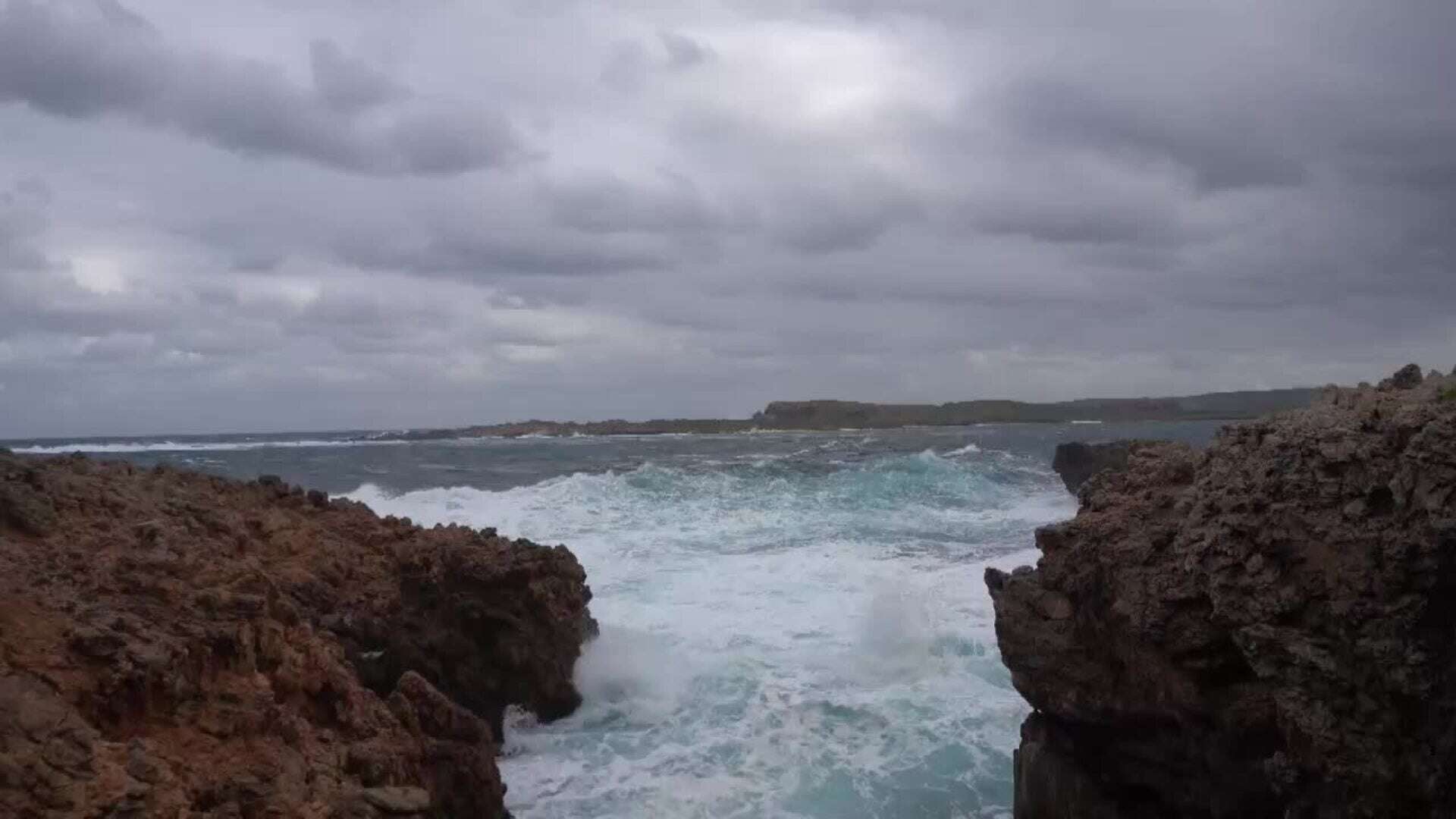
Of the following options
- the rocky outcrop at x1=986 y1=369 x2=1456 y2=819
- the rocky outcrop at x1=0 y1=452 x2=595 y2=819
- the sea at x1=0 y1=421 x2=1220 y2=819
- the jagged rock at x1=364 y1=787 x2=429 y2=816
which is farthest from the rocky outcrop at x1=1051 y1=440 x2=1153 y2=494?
the jagged rock at x1=364 y1=787 x2=429 y2=816

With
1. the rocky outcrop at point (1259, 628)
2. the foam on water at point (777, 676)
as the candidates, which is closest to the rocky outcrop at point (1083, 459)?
the foam on water at point (777, 676)

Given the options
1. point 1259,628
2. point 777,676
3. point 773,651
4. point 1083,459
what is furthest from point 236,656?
point 1083,459

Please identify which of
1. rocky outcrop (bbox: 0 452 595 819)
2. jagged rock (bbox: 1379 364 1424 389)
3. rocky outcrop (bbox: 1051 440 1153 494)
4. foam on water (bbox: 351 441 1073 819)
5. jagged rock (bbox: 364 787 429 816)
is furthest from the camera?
rocky outcrop (bbox: 1051 440 1153 494)

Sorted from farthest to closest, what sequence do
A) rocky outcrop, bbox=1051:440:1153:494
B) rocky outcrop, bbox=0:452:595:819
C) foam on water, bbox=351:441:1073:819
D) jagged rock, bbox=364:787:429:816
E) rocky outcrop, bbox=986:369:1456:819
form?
rocky outcrop, bbox=1051:440:1153:494
foam on water, bbox=351:441:1073:819
jagged rock, bbox=364:787:429:816
rocky outcrop, bbox=986:369:1456:819
rocky outcrop, bbox=0:452:595:819

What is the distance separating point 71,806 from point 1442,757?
19.0 feet

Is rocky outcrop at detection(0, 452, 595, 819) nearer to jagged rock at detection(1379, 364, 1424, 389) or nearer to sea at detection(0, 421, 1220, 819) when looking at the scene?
sea at detection(0, 421, 1220, 819)

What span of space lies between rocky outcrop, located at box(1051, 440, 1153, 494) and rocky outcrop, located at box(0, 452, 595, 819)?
2103 centimetres

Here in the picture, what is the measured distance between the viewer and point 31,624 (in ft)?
19.0

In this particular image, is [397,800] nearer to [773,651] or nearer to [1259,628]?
[1259,628]

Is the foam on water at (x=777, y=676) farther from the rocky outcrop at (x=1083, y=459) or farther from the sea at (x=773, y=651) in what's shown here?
the rocky outcrop at (x=1083, y=459)

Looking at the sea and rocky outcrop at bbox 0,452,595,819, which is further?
the sea

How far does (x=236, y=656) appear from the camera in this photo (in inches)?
248

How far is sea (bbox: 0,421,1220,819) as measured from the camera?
9.44 meters

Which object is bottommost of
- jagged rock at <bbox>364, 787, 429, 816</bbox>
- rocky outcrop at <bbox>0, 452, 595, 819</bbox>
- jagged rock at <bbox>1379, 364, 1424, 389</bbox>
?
jagged rock at <bbox>364, 787, 429, 816</bbox>
